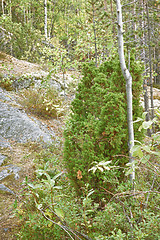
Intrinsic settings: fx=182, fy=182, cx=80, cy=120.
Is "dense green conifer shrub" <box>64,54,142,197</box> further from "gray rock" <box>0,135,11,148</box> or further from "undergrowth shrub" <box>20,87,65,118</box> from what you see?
"undergrowth shrub" <box>20,87,65,118</box>

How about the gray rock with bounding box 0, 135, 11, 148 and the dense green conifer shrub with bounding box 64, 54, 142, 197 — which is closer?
the dense green conifer shrub with bounding box 64, 54, 142, 197

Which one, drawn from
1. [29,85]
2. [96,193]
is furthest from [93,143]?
[29,85]

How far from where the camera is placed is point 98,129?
2.33 m

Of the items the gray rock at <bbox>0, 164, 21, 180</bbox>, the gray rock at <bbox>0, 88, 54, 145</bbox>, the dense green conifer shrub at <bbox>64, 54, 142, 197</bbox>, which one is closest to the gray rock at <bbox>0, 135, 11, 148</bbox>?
the gray rock at <bbox>0, 88, 54, 145</bbox>

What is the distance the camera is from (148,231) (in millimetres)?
1441

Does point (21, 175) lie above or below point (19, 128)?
below

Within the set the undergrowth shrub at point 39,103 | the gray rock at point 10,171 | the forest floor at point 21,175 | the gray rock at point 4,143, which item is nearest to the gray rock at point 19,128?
the gray rock at point 4,143

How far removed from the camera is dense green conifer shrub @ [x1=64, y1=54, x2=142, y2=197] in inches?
90.1

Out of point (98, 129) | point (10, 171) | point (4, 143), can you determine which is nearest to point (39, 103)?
point (4, 143)

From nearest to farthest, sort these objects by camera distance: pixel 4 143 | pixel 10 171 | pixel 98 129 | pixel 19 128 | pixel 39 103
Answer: pixel 98 129
pixel 10 171
pixel 4 143
pixel 19 128
pixel 39 103

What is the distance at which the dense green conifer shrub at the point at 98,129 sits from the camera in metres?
2.29

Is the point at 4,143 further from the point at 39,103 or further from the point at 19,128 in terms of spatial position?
the point at 39,103

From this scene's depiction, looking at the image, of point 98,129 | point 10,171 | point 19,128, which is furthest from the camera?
point 19,128

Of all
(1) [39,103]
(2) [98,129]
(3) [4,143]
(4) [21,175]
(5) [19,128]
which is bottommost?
(4) [21,175]
